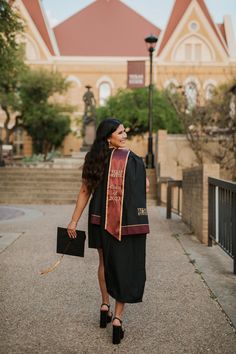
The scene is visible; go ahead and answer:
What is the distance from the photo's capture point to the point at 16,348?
3.57 m

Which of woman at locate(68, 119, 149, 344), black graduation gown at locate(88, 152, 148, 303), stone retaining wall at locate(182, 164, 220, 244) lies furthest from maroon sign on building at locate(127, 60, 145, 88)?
black graduation gown at locate(88, 152, 148, 303)

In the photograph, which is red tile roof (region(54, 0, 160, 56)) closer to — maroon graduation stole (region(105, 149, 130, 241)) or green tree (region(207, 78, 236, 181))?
green tree (region(207, 78, 236, 181))

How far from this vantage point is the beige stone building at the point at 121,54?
1689 inches

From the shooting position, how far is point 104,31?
154 feet

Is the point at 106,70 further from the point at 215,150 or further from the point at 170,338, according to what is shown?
the point at 170,338

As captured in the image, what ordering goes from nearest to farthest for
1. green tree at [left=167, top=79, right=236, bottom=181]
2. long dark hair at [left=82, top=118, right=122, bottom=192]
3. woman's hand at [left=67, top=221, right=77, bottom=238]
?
long dark hair at [left=82, top=118, right=122, bottom=192] → woman's hand at [left=67, top=221, right=77, bottom=238] → green tree at [left=167, top=79, right=236, bottom=181]

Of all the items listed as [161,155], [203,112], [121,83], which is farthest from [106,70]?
[161,155]

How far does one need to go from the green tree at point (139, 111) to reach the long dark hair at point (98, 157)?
1038 inches

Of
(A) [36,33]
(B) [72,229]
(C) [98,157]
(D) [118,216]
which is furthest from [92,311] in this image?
(A) [36,33]

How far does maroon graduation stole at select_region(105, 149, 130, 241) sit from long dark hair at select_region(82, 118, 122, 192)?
0.24ft

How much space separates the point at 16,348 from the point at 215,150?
19694 mm

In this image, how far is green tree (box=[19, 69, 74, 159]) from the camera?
34903mm

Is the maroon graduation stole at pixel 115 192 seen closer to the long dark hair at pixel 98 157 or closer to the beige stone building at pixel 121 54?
the long dark hair at pixel 98 157

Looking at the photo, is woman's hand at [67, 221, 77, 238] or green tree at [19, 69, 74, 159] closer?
woman's hand at [67, 221, 77, 238]
